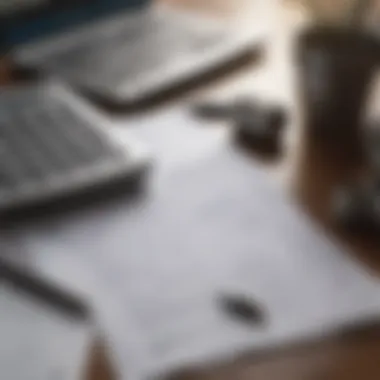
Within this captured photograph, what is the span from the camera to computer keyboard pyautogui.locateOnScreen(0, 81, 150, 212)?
2.79ft

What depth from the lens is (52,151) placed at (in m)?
0.90

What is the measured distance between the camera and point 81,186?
857 mm

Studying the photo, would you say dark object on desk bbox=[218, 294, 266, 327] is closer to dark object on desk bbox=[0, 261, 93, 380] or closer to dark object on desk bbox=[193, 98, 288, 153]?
dark object on desk bbox=[0, 261, 93, 380]

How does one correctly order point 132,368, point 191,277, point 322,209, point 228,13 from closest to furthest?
point 132,368 < point 191,277 < point 322,209 < point 228,13

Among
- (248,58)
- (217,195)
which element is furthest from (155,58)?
(217,195)

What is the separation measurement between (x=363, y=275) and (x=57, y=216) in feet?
0.89

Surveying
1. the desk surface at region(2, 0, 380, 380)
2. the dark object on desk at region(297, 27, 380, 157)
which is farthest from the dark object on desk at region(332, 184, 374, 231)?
the dark object on desk at region(297, 27, 380, 157)

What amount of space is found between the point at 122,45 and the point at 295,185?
38cm

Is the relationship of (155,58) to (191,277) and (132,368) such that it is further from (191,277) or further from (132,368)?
(132,368)

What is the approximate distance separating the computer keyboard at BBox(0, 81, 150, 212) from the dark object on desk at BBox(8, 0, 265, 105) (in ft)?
0.33

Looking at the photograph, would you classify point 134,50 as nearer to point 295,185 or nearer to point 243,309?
point 295,185

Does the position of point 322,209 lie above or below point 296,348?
above

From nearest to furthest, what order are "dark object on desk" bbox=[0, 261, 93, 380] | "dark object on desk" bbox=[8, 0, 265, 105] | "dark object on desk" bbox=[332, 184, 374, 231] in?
"dark object on desk" bbox=[0, 261, 93, 380]
"dark object on desk" bbox=[332, 184, 374, 231]
"dark object on desk" bbox=[8, 0, 265, 105]

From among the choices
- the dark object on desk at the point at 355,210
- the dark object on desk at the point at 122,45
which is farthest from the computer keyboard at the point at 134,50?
the dark object on desk at the point at 355,210
